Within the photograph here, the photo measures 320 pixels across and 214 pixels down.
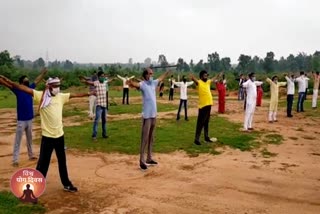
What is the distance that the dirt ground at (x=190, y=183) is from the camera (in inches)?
242

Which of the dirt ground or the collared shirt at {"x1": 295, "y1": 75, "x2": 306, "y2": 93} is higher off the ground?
the collared shirt at {"x1": 295, "y1": 75, "x2": 306, "y2": 93}

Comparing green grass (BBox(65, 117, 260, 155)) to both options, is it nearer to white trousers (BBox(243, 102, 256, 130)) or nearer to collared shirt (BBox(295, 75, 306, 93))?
white trousers (BBox(243, 102, 256, 130))

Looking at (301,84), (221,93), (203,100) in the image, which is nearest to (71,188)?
(203,100)

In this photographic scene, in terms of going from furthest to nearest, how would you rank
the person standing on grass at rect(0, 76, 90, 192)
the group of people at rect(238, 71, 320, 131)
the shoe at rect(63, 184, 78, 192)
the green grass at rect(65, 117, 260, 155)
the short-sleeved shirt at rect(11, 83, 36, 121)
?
the group of people at rect(238, 71, 320, 131) → the green grass at rect(65, 117, 260, 155) → the short-sleeved shirt at rect(11, 83, 36, 121) → the shoe at rect(63, 184, 78, 192) → the person standing on grass at rect(0, 76, 90, 192)

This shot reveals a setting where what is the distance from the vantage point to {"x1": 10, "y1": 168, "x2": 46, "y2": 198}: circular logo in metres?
5.48

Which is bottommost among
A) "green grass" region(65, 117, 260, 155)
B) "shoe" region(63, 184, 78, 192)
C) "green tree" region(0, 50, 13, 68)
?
"shoe" region(63, 184, 78, 192)

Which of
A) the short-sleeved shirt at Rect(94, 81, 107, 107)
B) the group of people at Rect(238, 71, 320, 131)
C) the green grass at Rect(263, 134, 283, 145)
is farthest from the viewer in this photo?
the group of people at Rect(238, 71, 320, 131)

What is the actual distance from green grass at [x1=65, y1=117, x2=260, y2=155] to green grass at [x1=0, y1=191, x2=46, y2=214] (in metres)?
4.11

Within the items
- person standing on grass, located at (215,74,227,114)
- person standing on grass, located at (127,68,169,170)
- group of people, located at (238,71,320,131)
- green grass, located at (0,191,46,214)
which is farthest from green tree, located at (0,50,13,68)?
green grass, located at (0,191,46,214)

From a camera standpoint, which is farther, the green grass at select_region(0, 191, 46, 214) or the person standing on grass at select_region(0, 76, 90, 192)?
the person standing on grass at select_region(0, 76, 90, 192)

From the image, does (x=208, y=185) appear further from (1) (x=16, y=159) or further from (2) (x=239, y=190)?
(1) (x=16, y=159)

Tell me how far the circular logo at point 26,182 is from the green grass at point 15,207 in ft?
0.73

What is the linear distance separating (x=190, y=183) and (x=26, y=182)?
10.3 ft

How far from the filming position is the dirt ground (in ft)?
20.2
